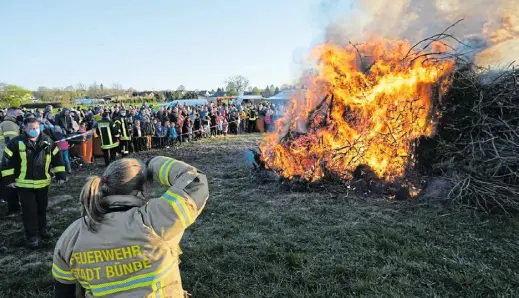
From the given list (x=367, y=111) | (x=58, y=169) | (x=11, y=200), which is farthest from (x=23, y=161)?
(x=367, y=111)

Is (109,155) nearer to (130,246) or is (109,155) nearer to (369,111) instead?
(369,111)

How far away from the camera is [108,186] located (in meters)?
1.66

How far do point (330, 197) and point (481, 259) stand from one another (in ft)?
9.38

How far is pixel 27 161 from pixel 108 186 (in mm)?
4052

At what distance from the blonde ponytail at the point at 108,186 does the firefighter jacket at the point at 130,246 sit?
37 mm

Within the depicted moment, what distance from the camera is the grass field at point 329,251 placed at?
3.55m

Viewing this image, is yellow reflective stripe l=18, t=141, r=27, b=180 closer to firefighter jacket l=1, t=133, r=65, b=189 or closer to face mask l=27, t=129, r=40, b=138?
firefighter jacket l=1, t=133, r=65, b=189

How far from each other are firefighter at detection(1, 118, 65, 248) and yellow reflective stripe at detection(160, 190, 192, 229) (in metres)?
4.21

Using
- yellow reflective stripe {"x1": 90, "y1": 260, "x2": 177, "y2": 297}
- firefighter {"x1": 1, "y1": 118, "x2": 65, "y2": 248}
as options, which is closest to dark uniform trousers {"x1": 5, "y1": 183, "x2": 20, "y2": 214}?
firefighter {"x1": 1, "y1": 118, "x2": 65, "y2": 248}

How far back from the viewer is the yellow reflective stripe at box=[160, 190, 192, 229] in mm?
1653

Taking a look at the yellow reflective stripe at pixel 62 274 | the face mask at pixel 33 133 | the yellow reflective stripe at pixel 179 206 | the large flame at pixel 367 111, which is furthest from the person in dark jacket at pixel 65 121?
the yellow reflective stripe at pixel 179 206

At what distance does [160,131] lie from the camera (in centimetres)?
1450

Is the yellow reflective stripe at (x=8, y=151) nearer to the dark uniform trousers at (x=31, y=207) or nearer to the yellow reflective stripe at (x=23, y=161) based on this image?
the yellow reflective stripe at (x=23, y=161)

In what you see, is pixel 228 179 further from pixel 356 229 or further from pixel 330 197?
pixel 356 229
